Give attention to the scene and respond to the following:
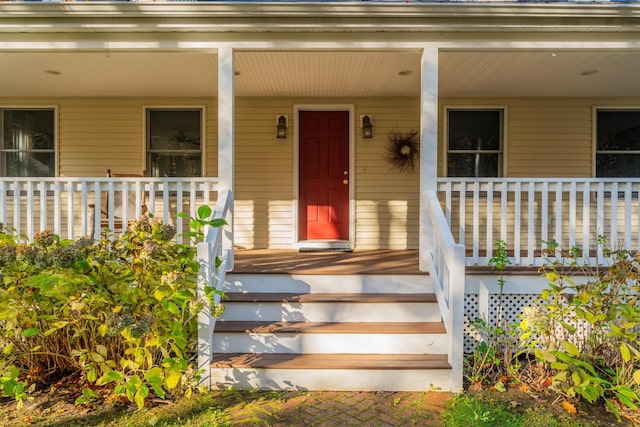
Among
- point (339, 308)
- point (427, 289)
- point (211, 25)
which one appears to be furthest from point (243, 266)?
point (211, 25)

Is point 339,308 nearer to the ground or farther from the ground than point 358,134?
nearer to the ground

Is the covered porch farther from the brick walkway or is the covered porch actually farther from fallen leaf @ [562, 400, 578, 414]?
fallen leaf @ [562, 400, 578, 414]

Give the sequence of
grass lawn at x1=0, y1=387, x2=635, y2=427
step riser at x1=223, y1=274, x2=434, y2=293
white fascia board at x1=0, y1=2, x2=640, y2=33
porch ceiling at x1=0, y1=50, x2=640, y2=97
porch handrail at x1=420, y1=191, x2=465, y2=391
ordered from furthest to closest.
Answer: porch ceiling at x1=0, y1=50, x2=640, y2=97 < white fascia board at x1=0, y1=2, x2=640, y2=33 < step riser at x1=223, y1=274, x2=434, y2=293 < porch handrail at x1=420, y1=191, x2=465, y2=391 < grass lawn at x1=0, y1=387, x2=635, y2=427

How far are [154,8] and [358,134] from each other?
3.04 metres

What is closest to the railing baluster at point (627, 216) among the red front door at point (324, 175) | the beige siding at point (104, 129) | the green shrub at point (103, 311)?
the red front door at point (324, 175)

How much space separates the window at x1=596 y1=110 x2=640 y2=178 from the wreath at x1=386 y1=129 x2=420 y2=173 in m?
2.62

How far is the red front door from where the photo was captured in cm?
586

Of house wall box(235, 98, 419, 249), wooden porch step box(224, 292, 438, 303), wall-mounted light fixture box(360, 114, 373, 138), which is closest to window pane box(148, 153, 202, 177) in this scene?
house wall box(235, 98, 419, 249)

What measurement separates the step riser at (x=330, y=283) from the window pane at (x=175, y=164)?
8.97 feet

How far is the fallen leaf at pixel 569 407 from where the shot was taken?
2.69 meters

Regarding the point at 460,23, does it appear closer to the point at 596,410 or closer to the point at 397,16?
the point at 397,16

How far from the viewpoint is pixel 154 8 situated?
3734 millimetres

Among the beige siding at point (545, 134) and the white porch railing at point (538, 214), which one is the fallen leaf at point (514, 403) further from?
the beige siding at point (545, 134)

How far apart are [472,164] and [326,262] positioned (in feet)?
9.56
